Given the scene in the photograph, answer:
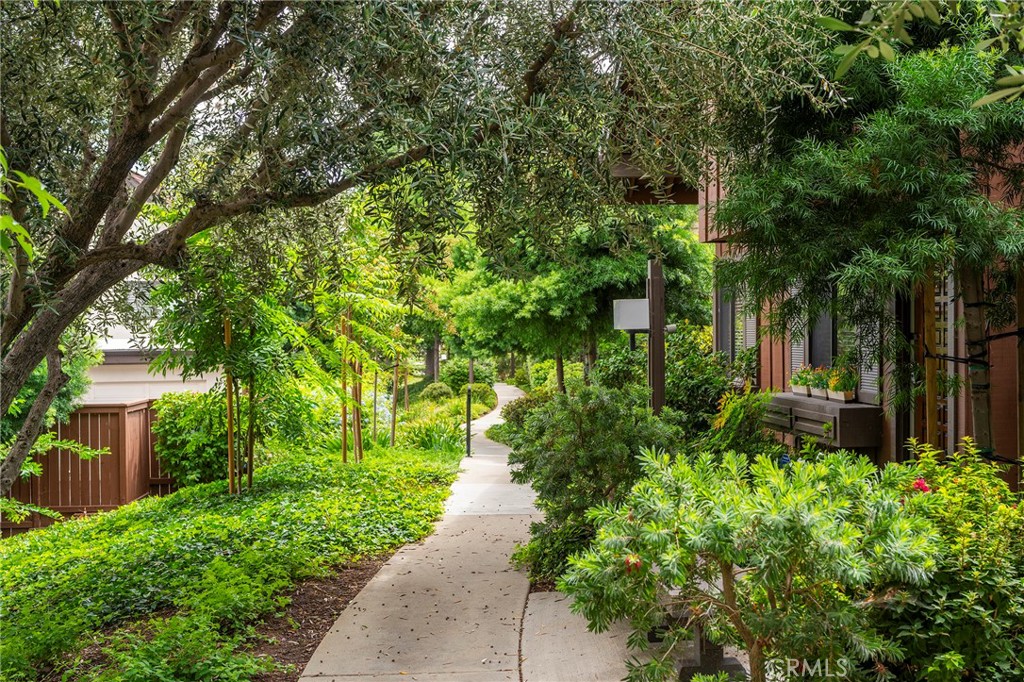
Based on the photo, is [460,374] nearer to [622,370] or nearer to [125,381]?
[125,381]

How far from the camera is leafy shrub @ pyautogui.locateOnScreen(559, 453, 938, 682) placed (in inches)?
110

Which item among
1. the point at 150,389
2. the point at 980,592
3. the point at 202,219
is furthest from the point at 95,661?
the point at 150,389

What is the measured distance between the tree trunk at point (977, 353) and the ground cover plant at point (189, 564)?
4738 millimetres

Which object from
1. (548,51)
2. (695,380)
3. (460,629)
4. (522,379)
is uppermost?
(548,51)

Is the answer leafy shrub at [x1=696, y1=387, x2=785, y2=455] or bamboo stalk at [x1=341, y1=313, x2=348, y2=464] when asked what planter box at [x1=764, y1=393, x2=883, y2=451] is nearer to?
leafy shrub at [x1=696, y1=387, x2=785, y2=455]

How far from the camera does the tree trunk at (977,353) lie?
5.43m

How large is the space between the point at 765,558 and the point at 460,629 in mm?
3342

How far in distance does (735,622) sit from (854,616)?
42cm

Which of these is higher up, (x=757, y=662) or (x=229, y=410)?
(x=229, y=410)

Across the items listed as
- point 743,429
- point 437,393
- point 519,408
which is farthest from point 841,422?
point 437,393

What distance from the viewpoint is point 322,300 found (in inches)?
396

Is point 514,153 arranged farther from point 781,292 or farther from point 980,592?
point 980,592

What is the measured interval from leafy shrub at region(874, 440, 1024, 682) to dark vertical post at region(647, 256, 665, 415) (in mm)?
4010
